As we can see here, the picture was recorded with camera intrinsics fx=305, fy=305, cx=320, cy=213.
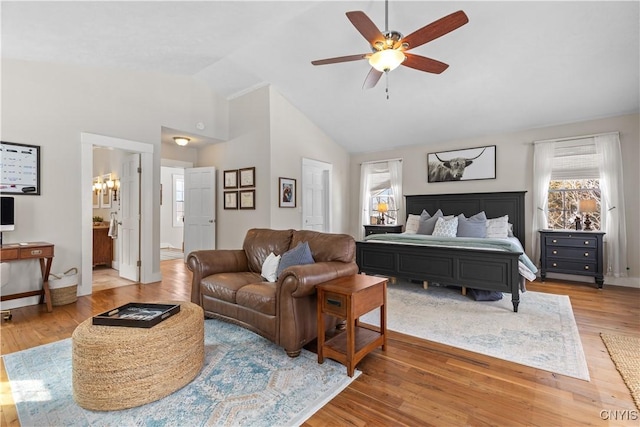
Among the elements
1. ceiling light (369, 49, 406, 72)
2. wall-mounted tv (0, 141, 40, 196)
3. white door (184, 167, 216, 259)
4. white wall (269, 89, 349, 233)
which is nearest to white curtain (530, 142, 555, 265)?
white wall (269, 89, 349, 233)

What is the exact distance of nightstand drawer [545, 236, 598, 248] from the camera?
4.47 meters

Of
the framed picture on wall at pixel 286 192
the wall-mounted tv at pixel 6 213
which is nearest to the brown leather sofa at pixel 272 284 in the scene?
the framed picture on wall at pixel 286 192

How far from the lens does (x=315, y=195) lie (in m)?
6.35

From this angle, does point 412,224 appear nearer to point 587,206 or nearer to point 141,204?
point 587,206

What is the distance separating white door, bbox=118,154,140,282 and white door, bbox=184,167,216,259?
1.26 meters

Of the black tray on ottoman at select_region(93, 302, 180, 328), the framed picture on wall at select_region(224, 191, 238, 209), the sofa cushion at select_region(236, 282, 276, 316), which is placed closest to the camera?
the black tray on ottoman at select_region(93, 302, 180, 328)

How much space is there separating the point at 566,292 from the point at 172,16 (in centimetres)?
605

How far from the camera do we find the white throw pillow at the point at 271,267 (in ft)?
9.63

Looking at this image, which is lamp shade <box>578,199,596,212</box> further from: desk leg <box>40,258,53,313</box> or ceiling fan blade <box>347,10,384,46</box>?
desk leg <box>40,258,53,313</box>

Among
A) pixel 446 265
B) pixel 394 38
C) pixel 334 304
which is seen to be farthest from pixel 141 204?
pixel 446 265

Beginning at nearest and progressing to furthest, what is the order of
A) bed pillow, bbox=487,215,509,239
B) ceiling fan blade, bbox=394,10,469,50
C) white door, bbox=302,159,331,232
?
1. ceiling fan blade, bbox=394,10,469,50
2. bed pillow, bbox=487,215,509,239
3. white door, bbox=302,159,331,232

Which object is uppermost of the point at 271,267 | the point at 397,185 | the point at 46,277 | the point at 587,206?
the point at 397,185

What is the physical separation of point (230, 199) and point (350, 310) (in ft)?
14.3

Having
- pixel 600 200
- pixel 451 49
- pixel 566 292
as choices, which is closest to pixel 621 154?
pixel 600 200
